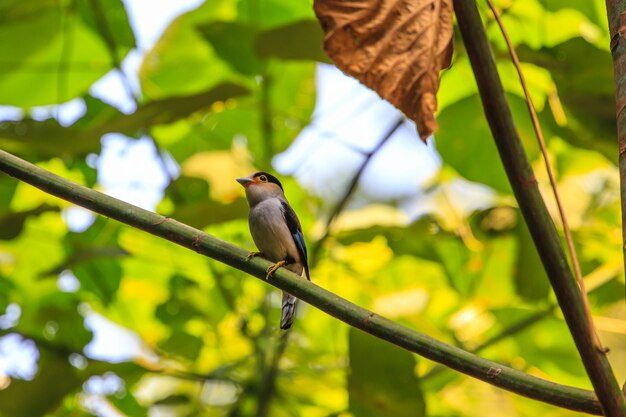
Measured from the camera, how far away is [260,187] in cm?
182

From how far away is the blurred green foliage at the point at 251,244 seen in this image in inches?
68.4

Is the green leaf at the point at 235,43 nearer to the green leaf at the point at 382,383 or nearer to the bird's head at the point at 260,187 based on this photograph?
the bird's head at the point at 260,187

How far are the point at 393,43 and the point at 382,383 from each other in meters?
0.84

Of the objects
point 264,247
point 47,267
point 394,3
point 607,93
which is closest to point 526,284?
point 607,93

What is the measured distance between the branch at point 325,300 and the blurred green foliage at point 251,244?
29.9 inches

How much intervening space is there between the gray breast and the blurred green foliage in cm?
5

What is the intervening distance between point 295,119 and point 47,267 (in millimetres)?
855

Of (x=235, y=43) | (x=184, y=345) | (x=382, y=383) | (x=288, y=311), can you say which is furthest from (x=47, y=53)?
(x=382, y=383)

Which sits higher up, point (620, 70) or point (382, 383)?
point (620, 70)

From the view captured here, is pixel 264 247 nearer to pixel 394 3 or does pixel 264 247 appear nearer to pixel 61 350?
pixel 61 350

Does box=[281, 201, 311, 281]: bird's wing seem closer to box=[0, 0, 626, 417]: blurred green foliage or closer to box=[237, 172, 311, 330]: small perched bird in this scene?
box=[237, 172, 311, 330]: small perched bird

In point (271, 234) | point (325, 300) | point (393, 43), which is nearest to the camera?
point (325, 300)

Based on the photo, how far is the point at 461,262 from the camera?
2.11 metres

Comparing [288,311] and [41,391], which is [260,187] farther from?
[41,391]
